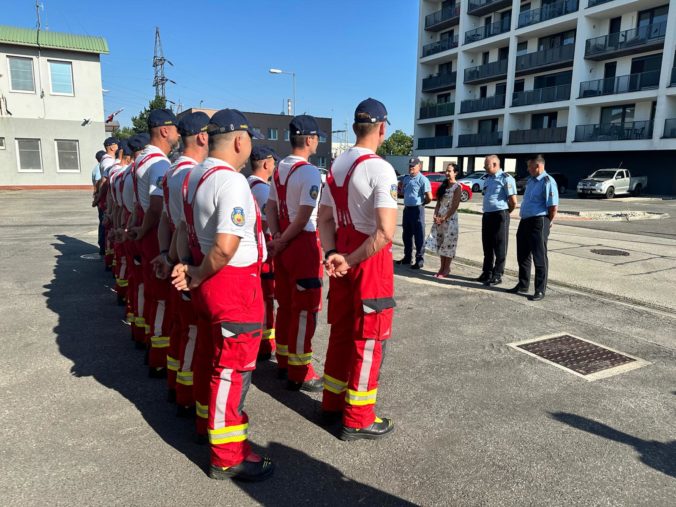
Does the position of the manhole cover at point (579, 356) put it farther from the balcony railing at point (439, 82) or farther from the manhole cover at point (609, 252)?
the balcony railing at point (439, 82)

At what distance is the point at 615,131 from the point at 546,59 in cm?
Answer: 812

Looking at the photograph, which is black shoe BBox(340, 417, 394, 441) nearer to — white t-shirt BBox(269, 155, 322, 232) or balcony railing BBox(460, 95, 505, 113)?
white t-shirt BBox(269, 155, 322, 232)

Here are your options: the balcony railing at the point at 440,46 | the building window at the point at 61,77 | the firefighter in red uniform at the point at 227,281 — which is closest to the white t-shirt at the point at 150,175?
the firefighter in red uniform at the point at 227,281

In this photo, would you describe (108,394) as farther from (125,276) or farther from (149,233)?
(125,276)

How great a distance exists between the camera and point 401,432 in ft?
11.1

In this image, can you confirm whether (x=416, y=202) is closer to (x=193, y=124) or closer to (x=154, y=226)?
(x=154, y=226)

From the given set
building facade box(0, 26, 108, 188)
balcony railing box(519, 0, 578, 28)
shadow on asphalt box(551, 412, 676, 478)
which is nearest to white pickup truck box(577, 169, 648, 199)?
balcony railing box(519, 0, 578, 28)

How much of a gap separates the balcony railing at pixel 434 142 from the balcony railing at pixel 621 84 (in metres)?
12.9

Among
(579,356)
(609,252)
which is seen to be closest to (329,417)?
(579,356)

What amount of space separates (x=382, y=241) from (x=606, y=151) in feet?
117

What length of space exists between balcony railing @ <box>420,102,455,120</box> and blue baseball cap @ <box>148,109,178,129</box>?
43.6 meters

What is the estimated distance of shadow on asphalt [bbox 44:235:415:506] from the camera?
276 cm

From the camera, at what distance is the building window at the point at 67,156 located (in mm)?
28281

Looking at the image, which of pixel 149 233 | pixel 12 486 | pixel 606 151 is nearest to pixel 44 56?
pixel 149 233
